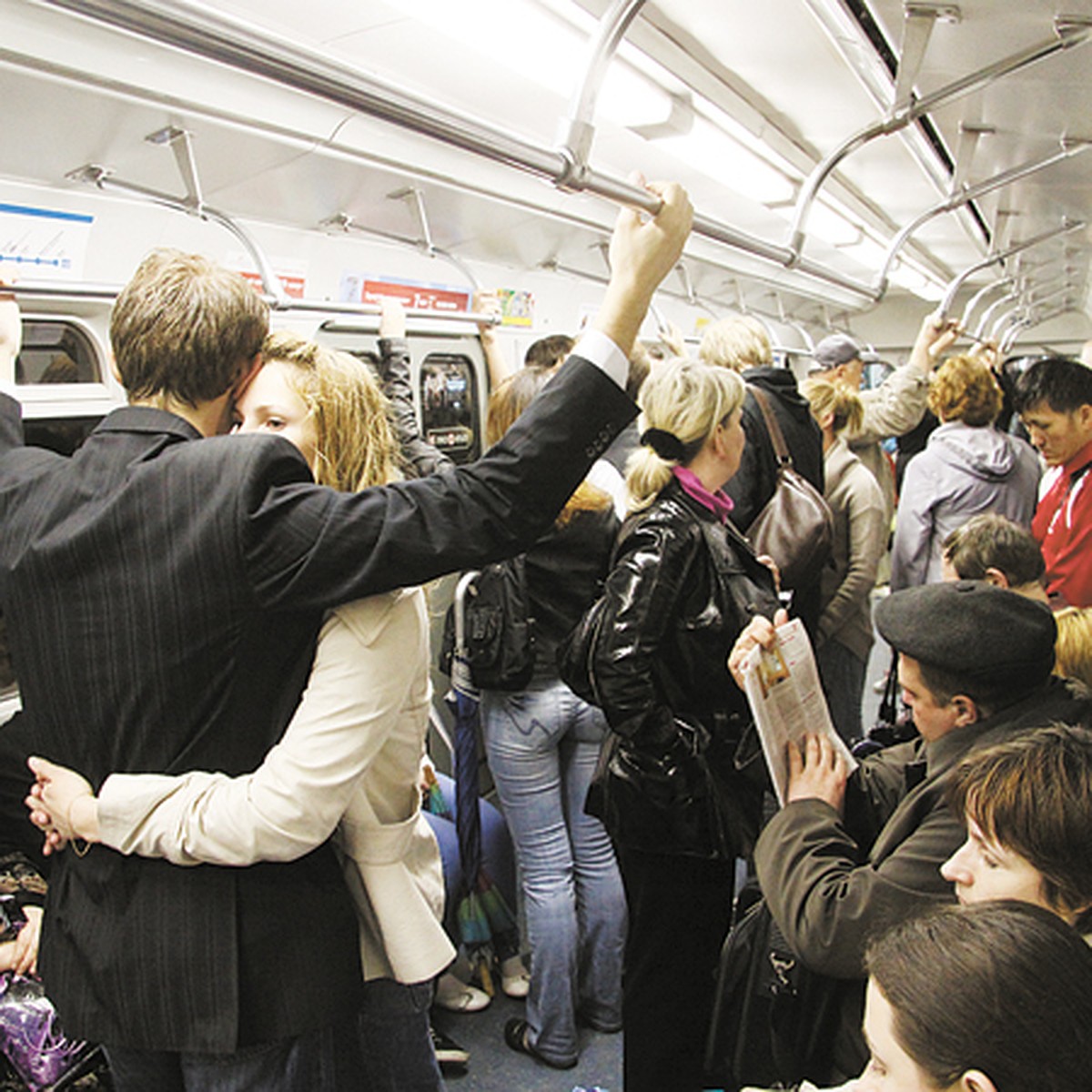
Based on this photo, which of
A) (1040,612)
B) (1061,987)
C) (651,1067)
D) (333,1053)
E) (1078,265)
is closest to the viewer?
(1061,987)

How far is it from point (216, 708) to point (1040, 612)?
1381 millimetres

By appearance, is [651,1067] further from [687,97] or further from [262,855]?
[687,97]

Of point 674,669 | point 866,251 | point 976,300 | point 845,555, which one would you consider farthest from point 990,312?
point 674,669

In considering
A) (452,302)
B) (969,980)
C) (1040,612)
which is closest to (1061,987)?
(969,980)

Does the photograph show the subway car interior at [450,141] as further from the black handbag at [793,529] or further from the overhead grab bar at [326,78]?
the black handbag at [793,529]

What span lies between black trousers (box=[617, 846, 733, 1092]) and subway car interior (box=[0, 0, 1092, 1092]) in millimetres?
436

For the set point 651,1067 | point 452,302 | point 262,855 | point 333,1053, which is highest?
point 452,302

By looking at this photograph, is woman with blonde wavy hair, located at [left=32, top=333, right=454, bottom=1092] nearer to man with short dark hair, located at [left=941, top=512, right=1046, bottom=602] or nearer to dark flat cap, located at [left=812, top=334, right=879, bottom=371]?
man with short dark hair, located at [left=941, top=512, right=1046, bottom=602]

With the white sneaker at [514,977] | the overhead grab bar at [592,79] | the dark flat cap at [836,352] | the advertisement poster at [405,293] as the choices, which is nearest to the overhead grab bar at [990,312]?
the dark flat cap at [836,352]

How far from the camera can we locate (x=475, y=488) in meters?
1.24

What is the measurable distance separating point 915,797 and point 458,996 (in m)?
1.90

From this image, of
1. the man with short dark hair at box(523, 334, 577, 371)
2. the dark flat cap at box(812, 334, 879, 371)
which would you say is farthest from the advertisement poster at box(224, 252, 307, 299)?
the dark flat cap at box(812, 334, 879, 371)

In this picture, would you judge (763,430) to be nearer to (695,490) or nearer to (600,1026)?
(695,490)

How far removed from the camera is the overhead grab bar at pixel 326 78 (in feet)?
3.43
